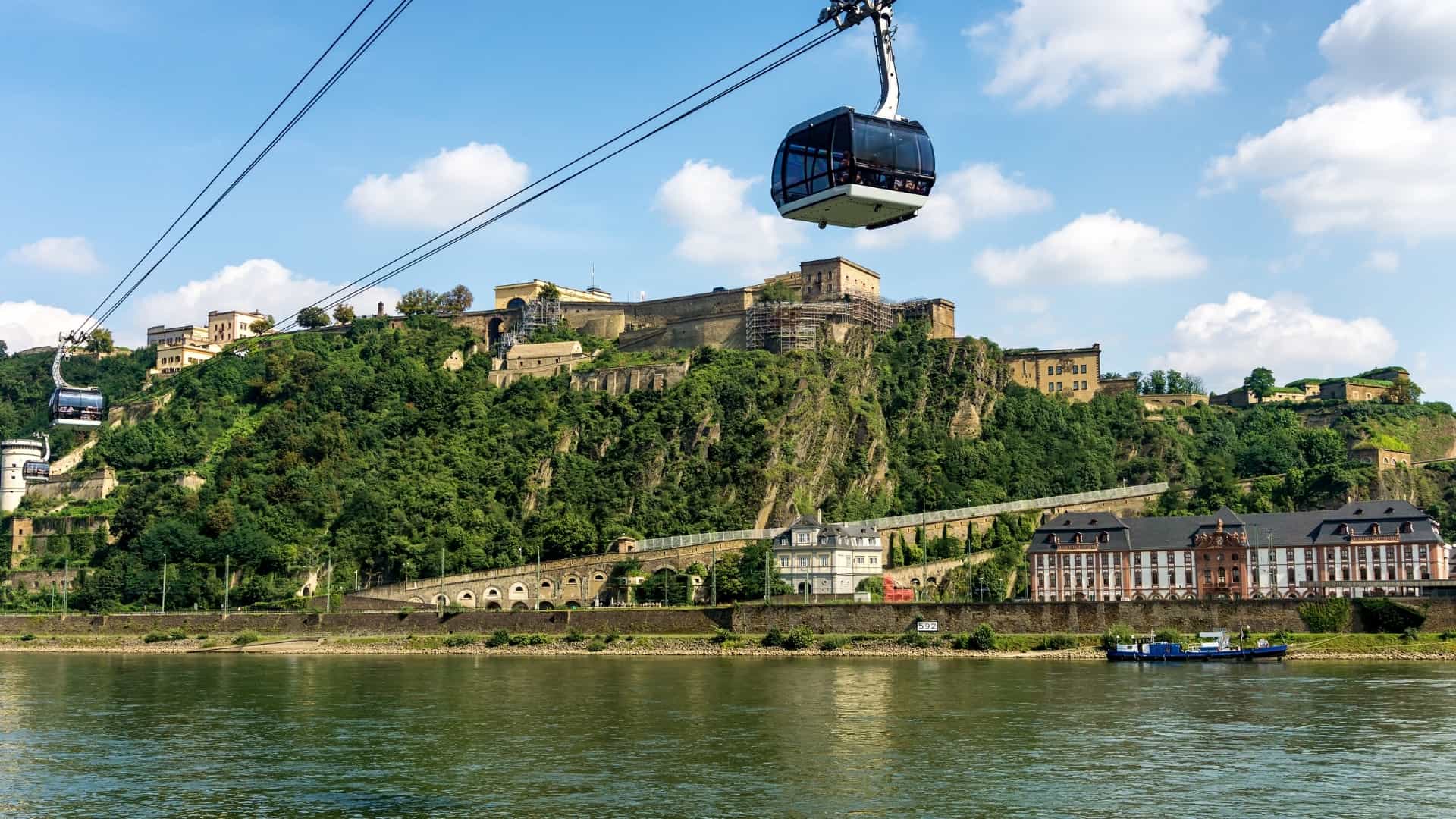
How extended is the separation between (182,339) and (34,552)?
5262cm

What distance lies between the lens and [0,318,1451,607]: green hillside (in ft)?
319

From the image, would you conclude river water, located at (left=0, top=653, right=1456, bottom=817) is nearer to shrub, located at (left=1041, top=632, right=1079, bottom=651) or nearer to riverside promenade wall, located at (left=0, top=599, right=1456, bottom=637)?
riverside promenade wall, located at (left=0, top=599, right=1456, bottom=637)

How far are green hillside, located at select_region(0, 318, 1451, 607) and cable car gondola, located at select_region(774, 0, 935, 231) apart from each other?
2798 inches

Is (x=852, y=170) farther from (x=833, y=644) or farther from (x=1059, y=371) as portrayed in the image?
(x=1059, y=371)

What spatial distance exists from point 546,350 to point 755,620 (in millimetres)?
52852

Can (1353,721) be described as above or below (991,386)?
below

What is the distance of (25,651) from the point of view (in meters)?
86.3

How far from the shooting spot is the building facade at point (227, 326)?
159m

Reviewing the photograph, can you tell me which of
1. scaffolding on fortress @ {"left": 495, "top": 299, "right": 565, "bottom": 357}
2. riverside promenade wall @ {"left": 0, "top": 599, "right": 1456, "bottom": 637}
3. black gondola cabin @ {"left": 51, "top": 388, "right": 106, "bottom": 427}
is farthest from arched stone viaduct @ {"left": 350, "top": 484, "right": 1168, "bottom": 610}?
black gondola cabin @ {"left": 51, "top": 388, "right": 106, "bottom": 427}

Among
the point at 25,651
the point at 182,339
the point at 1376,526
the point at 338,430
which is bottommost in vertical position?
the point at 25,651

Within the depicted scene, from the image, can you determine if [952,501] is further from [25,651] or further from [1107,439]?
[25,651]

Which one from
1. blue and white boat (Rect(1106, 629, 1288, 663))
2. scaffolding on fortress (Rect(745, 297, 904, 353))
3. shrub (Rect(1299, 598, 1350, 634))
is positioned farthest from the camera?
scaffolding on fortress (Rect(745, 297, 904, 353))

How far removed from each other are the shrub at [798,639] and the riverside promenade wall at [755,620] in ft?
3.98

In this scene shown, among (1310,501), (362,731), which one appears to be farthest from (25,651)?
(1310,501)
